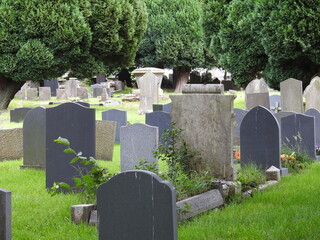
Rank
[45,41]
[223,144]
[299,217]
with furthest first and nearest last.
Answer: [45,41] → [223,144] → [299,217]

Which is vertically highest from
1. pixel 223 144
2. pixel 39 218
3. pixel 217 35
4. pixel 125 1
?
pixel 125 1

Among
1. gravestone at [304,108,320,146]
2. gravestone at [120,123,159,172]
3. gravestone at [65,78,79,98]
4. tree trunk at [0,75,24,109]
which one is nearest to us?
gravestone at [120,123,159,172]

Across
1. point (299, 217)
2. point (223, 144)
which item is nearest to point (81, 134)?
point (223, 144)

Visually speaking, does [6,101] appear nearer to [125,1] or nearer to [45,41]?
[45,41]

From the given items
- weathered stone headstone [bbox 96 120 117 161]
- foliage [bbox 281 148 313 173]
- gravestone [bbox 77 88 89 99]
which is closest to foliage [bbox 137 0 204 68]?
gravestone [bbox 77 88 89 99]

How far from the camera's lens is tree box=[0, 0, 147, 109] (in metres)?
25.4

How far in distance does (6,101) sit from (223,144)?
819 inches

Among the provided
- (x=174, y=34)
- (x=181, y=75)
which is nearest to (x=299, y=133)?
(x=174, y=34)

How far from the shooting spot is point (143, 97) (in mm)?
27234

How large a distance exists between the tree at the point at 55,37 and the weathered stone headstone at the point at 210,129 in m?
17.3

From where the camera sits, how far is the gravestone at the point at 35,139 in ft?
37.1

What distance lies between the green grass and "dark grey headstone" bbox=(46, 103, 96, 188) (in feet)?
8.14

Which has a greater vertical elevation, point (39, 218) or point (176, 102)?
point (176, 102)

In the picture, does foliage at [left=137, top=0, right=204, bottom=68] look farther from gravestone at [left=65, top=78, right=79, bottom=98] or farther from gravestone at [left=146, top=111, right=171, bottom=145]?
gravestone at [left=146, top=111, right=171, bottom=145]
